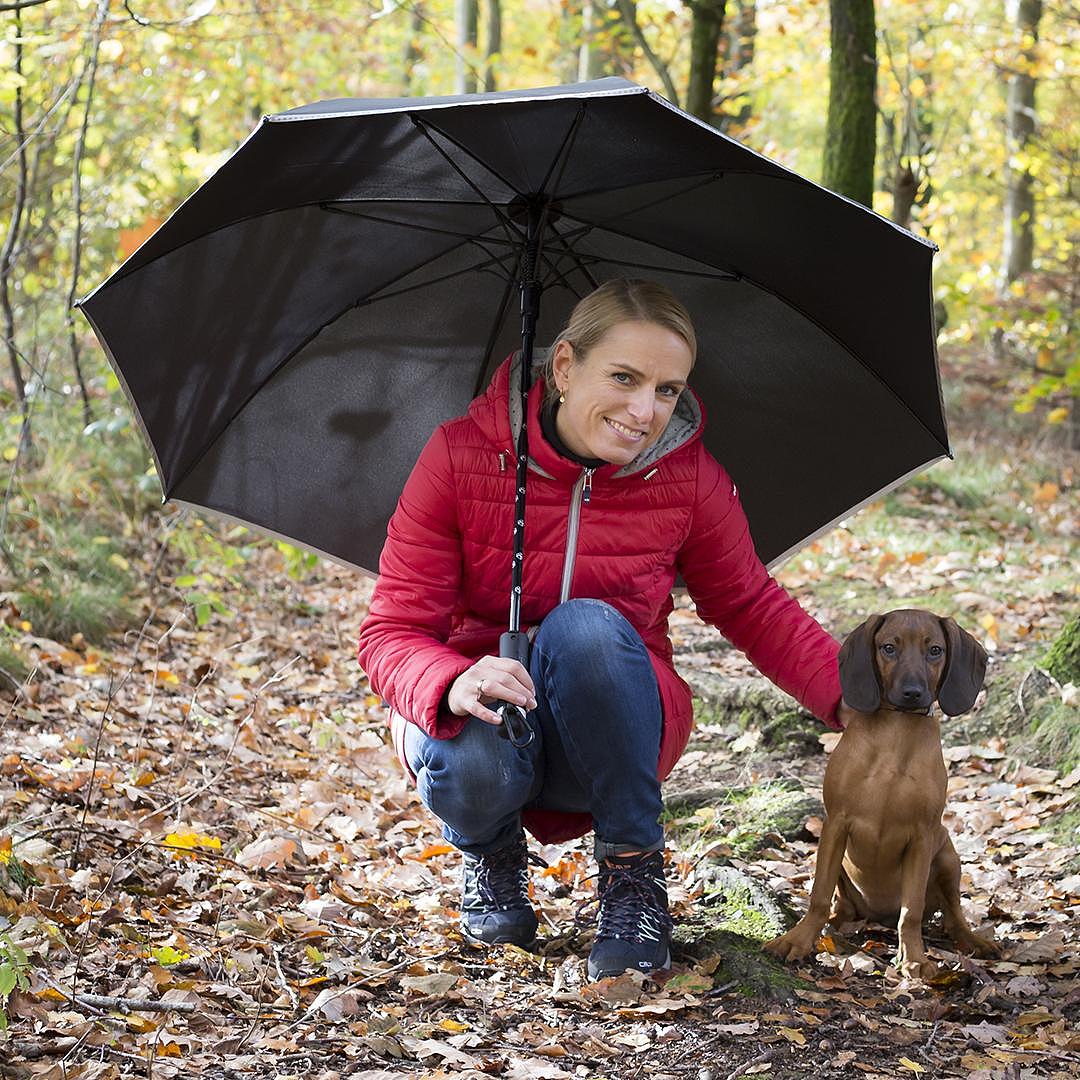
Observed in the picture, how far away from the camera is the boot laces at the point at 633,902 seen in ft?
10.5

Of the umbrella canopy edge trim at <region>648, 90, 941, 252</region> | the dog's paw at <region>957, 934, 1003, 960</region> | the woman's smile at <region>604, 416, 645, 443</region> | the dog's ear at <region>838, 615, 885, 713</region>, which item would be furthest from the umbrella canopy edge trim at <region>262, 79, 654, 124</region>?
the dog's paw at <region>957, 934, 1003, 960</region>

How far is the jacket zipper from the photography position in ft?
10.9

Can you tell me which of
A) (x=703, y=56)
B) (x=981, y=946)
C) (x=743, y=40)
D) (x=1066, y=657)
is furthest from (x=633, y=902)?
(x=743, y=40)

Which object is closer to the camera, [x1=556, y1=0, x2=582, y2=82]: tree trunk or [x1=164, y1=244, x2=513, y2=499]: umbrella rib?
[x1=164, y1=244, x2=513, y2=499]: umbrella rib

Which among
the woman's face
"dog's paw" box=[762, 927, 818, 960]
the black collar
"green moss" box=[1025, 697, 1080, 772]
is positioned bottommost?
"dog's paw" box=[762, 927, 818, 960]

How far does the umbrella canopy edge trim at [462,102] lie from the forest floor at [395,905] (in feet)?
5.74

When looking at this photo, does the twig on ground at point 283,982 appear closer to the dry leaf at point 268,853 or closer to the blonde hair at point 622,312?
the dry leaf at point 268,853

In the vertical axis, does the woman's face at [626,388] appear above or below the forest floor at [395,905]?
above

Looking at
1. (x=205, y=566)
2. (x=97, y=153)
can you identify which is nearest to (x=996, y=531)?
(x=205, y=566)

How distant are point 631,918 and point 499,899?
0.42 metres

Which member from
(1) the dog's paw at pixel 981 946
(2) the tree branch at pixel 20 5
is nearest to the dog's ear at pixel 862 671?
(1) the dog's paw at pixel 981 946

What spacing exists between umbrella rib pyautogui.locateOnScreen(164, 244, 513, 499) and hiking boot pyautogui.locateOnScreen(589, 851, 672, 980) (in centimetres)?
176

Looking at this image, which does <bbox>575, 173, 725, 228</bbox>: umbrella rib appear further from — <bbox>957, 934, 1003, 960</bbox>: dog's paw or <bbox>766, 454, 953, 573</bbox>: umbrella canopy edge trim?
<bbox>957, 934, 1003, 960</bbox>: dog's paw

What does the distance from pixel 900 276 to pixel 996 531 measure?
20.9 ft
